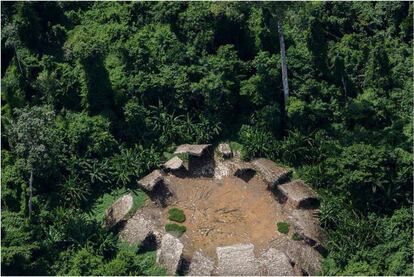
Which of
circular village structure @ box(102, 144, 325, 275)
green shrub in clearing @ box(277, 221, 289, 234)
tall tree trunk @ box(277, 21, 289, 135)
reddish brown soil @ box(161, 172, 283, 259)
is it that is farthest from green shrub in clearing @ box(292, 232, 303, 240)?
tall tree trunk @ box(277, 21, 289, 135)

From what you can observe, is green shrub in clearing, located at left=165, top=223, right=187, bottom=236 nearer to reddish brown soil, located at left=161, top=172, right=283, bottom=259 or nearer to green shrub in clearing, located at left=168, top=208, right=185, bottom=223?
reddish brown soil, located at left=161, top=172, right=283, bottom=259

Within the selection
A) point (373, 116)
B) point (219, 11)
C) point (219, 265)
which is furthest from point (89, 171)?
point (373, 116)

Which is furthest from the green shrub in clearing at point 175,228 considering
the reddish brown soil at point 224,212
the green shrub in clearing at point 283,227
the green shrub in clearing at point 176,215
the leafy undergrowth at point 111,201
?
the green shrub in clearing at point 283,227

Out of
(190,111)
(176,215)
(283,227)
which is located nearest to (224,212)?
(176,215)

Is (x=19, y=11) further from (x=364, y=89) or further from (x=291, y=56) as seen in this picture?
(x=364, y=89)

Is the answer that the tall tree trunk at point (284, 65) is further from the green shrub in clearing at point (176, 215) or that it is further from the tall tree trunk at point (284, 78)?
the green shrub in clearing at point (176, 215)

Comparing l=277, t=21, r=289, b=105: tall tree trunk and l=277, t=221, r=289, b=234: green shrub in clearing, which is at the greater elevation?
l=277, t=21, r=289, b=105: tall tree trunk

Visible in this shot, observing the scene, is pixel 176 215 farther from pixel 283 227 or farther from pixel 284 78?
pixel 284 78

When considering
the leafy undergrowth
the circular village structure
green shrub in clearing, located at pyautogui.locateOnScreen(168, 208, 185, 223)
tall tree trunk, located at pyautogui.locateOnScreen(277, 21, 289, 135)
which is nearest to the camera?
the circular village structure
